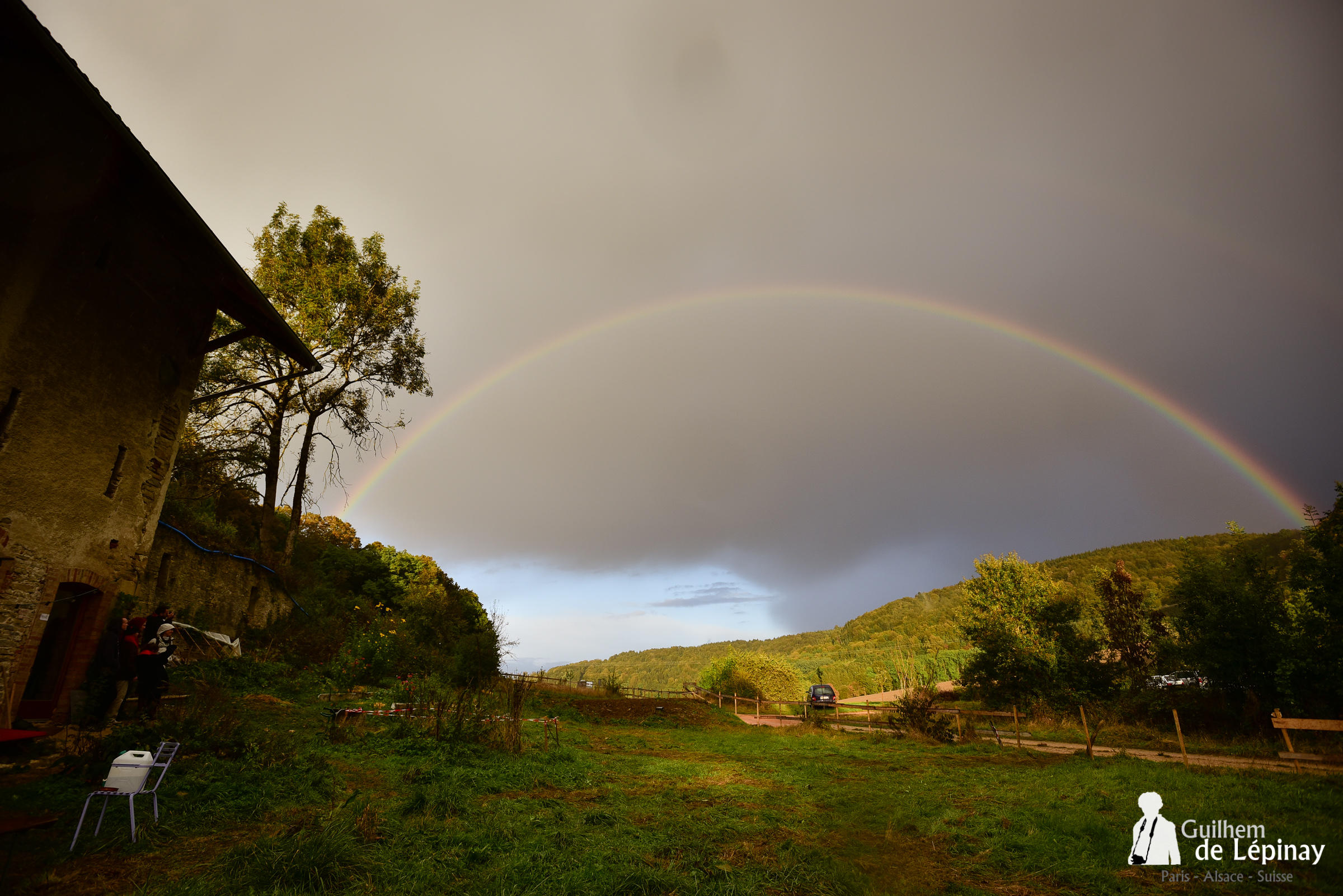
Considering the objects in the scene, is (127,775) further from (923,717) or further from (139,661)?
(923,717)

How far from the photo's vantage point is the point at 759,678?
1444 inches

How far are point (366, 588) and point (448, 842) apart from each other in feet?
83.2

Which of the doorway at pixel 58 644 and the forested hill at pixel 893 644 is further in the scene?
the forested hill at pixel 893 644

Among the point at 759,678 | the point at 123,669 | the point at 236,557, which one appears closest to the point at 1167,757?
the point at 759,678

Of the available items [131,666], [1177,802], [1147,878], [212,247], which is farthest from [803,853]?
[212,247]

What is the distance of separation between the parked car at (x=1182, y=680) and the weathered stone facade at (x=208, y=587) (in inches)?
1299

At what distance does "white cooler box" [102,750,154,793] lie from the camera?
5859 mm

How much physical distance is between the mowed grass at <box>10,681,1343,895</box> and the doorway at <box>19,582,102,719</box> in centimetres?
327

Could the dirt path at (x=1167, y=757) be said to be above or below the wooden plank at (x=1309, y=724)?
below

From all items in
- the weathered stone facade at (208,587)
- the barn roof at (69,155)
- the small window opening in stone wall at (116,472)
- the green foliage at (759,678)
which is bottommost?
the green foliage at (759,678)

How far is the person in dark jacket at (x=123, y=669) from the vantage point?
31.6 ft

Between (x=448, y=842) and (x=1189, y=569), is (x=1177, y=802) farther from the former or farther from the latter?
(x=1189, y=569)

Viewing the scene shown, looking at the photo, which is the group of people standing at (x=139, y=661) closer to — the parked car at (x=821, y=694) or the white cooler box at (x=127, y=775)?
the white cooler box at (x=127, y=775)

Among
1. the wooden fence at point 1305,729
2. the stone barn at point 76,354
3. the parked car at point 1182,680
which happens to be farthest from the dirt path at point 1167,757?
the stone barn at point 76,354
